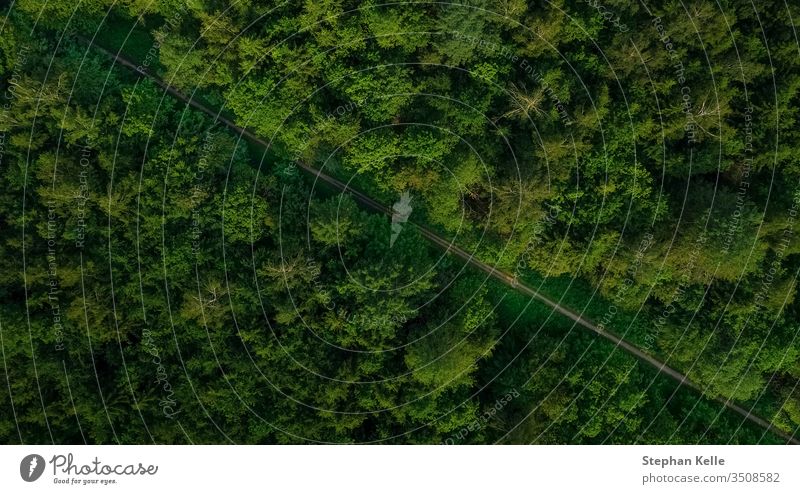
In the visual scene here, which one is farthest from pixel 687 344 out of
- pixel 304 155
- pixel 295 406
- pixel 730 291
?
pixel 304 155

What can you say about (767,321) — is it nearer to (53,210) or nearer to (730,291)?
(730,291)

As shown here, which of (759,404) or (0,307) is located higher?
(759,404)

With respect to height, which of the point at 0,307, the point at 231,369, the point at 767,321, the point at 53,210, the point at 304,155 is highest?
the point at 767,321

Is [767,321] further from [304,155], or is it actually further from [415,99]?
[304,155]

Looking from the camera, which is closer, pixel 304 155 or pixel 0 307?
pixel 0 307

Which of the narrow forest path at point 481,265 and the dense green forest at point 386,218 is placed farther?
the narrow forest path at point 481,265

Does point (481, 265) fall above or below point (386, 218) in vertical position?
above

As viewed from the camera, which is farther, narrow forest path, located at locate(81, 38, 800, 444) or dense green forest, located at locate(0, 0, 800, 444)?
narrow forest path, located at locate(81, 38, 800, 444)

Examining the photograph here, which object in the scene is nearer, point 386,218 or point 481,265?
point 386,218
